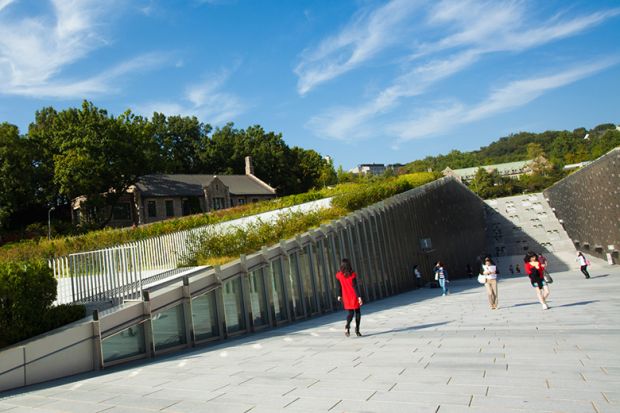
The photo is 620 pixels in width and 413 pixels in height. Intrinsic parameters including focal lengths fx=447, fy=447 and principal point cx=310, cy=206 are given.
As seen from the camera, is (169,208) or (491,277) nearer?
(491,277)

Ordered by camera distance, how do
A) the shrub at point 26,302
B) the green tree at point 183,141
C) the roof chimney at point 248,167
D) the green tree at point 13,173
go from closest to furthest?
the shrub at point 26,302 < the green tree at point 13,173 < the roof chimney at point 248,167 < the green tree at point 183,141

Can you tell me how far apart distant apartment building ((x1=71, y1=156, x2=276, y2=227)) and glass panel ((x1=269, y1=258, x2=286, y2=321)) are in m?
39.0

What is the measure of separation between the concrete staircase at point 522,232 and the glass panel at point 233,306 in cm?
4256

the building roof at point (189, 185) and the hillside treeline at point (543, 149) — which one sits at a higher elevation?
the hillside treeline at point (543, 149)

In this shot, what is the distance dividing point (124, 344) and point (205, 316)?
7.23ft

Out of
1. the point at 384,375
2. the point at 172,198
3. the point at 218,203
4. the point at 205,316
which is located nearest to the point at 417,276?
the point at 205,316

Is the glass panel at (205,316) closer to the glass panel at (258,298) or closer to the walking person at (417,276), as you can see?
the glass panel at (258,298)

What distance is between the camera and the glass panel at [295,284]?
14.2 m

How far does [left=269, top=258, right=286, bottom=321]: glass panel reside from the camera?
1329 centimetres

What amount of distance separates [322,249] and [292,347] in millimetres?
7603

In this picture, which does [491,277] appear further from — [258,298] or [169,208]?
[169,208]

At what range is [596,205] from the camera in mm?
32625

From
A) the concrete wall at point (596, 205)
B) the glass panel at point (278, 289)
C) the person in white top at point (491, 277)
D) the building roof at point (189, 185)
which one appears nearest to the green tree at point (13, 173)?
the building roof at point (189, 185)

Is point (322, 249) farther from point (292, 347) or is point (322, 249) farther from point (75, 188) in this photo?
point (75, 188)
